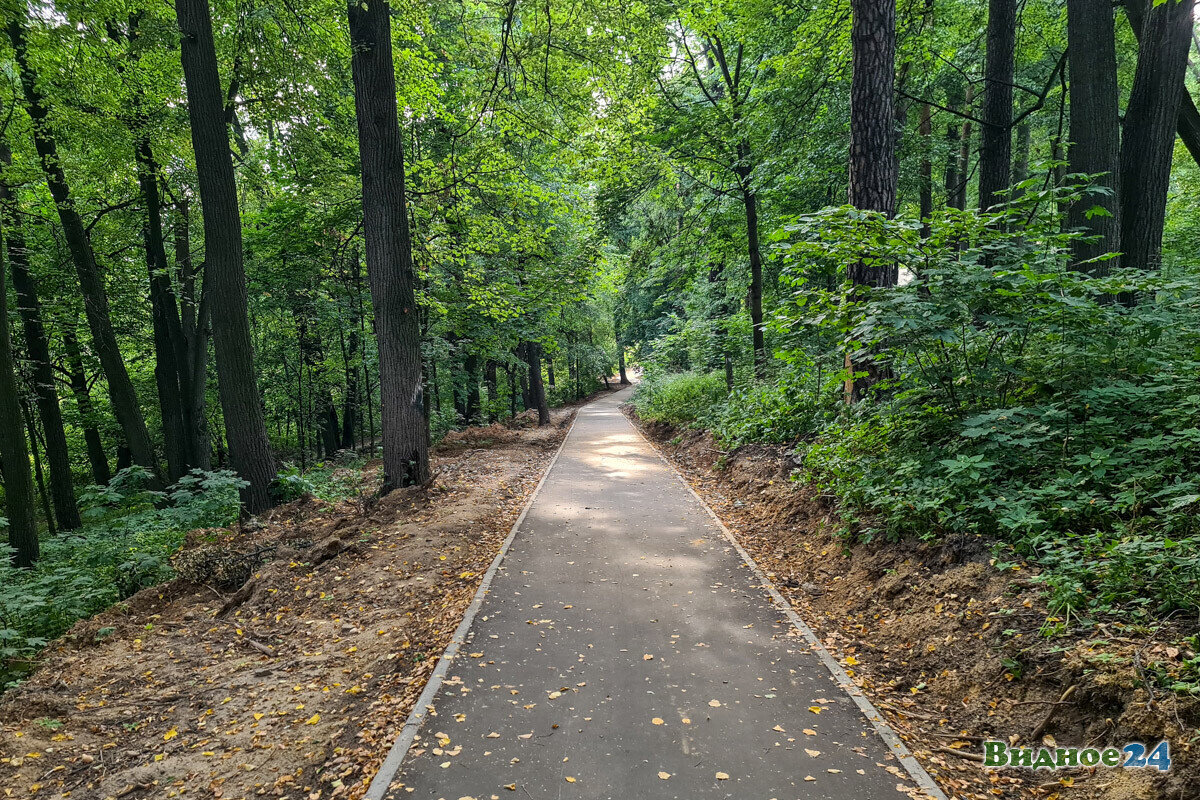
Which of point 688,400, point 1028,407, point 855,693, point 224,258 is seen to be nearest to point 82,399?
point 224,258

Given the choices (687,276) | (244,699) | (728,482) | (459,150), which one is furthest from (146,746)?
(687,276)

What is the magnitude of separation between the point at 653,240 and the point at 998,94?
892cm

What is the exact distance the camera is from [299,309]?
14547mm

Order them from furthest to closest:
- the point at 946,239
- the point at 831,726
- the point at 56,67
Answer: the point at 56,67
the point at 946,239
the point at 831,726

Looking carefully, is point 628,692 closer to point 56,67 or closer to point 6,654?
point 6,654

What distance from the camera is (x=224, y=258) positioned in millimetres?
7996

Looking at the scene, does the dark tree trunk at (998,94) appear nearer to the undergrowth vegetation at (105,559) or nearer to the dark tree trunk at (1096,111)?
the dark tree trunk at (1096,111)

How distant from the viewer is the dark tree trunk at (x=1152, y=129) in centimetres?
669

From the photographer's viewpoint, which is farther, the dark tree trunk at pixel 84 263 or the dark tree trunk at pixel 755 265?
the dark tree trunk at pixel 755 265

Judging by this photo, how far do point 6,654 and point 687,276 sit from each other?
15019mm

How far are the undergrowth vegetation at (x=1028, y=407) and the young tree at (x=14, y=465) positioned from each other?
9.46 metres

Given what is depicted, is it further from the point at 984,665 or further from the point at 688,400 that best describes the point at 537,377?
the point at 984,665

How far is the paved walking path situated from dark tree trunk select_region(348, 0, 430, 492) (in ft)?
10.6

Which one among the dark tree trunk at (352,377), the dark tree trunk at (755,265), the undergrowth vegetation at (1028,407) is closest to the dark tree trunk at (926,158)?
the dark tree trunk at (755,265)
